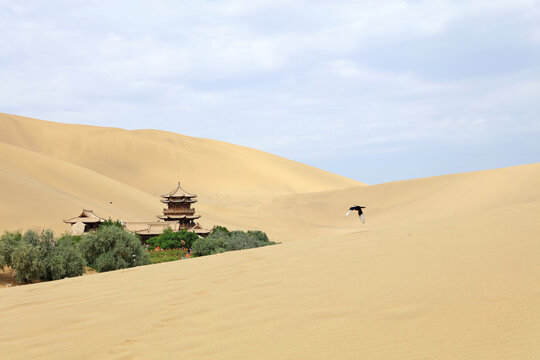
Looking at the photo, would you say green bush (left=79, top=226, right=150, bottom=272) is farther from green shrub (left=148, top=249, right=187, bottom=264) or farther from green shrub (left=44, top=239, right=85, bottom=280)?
green shrub (left=148, top=249, right=187, bottom=264)

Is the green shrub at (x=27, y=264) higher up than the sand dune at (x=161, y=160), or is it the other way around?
the sand dune at (x=161, y=160)

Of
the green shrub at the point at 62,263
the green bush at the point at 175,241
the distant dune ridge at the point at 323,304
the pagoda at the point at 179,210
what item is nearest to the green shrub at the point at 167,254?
the green bush at the point at 175,241

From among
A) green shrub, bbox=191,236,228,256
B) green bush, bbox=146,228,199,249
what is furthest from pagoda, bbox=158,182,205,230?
green shrub, bbox=191,236,228,256

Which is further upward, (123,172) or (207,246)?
(123,172)

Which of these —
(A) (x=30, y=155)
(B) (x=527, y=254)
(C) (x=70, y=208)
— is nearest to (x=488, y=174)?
(C) (x=70, y=208)

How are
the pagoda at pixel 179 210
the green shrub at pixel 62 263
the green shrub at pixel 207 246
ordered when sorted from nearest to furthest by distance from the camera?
the green shrub at pixel 62 263 < the green shrub at pixel 207 246 < the pagoda at pixel 179 210

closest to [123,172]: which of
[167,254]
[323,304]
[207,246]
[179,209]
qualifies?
[179,209]

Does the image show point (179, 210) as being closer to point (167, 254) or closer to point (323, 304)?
point (167, 254)

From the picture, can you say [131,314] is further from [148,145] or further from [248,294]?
[148,145]

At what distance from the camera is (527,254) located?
6.74 metres

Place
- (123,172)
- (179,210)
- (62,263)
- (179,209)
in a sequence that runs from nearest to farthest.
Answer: (62,263), (179,210), (179,209), (123,172)

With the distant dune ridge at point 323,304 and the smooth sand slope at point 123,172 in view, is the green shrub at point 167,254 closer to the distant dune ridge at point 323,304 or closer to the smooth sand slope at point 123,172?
the smooth sand slope at point 123,172

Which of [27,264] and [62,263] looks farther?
[62,263]

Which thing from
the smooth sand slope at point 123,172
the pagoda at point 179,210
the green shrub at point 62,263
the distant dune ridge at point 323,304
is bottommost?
the distant dune ridge at point 323,304
